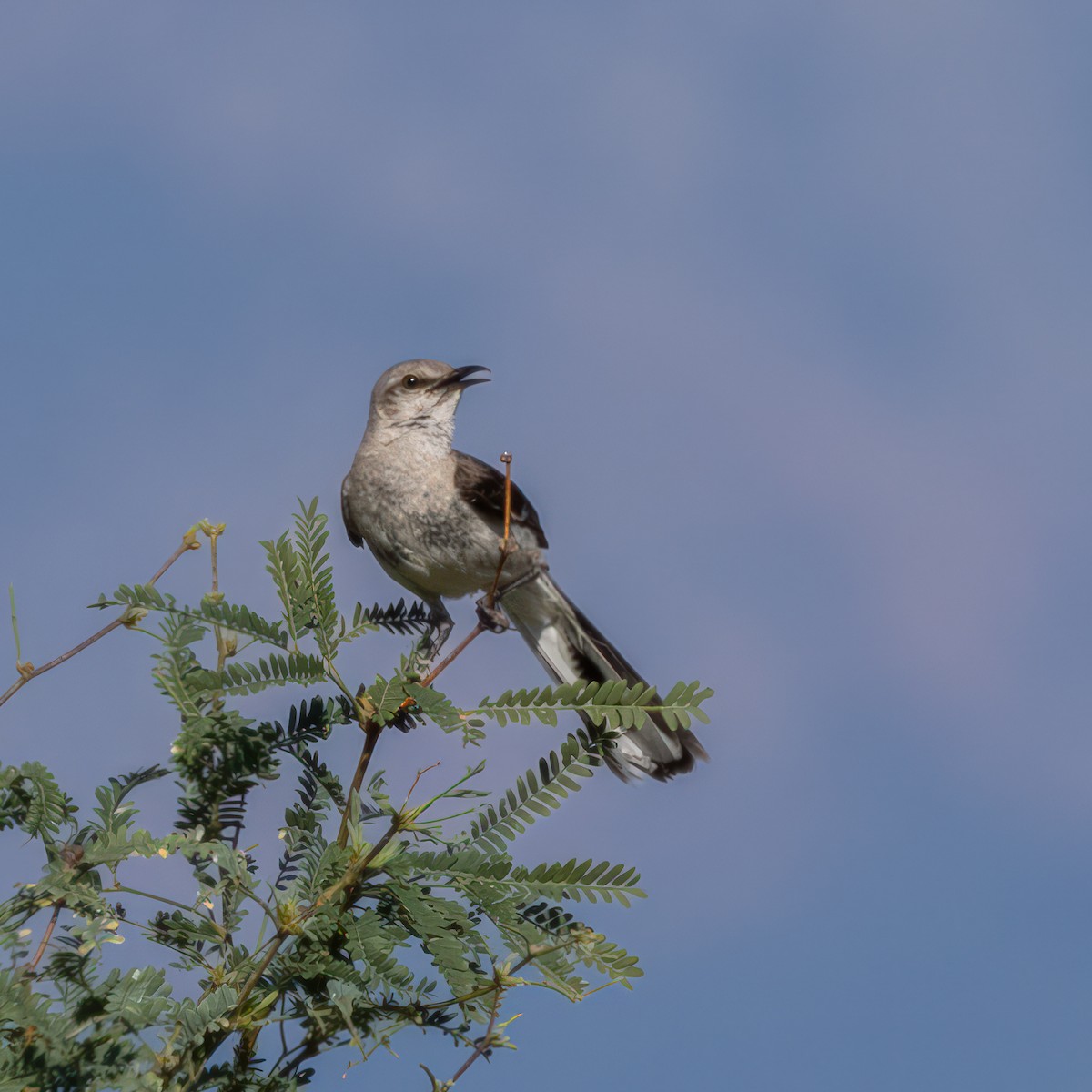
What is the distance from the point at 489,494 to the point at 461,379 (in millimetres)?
889

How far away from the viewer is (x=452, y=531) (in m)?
6.13

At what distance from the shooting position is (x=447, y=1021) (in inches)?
127

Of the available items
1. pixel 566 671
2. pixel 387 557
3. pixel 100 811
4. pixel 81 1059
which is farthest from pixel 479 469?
pixel 81 1059

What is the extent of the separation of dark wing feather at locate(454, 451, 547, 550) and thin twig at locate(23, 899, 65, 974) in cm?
334

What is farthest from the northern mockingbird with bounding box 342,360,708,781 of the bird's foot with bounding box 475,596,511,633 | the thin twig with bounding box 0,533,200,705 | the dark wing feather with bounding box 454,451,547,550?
the thin twig with bounding box 0,533,200,705

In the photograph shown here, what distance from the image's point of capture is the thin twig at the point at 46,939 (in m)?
2.85

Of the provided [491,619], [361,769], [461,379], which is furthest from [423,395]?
[361,769]

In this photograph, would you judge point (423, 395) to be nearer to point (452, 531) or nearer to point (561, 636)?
point (452, 531)

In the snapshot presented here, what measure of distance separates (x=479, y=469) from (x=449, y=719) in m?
3.21

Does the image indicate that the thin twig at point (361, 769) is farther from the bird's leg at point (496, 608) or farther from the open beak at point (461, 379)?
the open beak at point (461, 379)

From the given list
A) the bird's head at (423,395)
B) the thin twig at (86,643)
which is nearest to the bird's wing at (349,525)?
the bird's head at (423,395)

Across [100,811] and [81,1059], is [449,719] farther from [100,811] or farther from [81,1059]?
[81,1059]

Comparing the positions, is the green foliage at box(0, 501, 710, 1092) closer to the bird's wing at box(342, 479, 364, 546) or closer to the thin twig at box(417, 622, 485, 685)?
the thin twig at box(417, 622, 485, 685)

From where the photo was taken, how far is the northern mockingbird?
610cm
